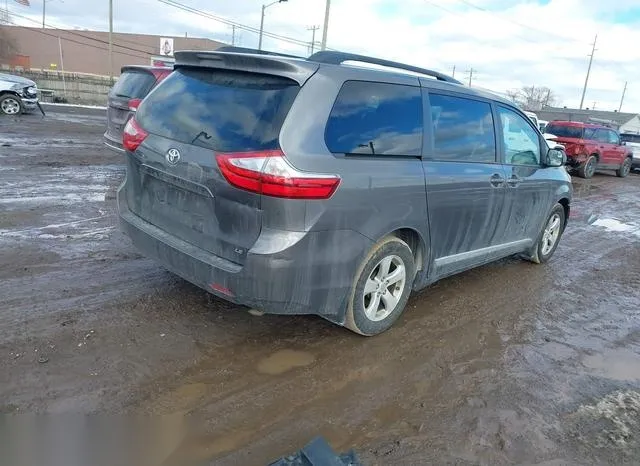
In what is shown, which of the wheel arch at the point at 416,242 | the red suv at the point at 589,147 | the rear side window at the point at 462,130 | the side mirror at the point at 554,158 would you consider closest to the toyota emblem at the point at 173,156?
A: the wheel arch at the point at 416,242

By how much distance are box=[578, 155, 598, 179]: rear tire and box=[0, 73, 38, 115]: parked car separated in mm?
18900

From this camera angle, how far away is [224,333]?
3.68 m

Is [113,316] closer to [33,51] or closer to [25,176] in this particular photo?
[25,176]

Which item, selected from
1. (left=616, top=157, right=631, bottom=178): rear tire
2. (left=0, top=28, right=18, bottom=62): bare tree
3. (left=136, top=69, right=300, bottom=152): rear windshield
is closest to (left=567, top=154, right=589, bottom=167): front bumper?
(left=616, top=157, right=631, bottom=178): rear tire

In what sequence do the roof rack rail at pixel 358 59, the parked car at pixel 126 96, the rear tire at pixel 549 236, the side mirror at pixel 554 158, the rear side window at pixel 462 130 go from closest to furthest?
the roof rack rail at pixel 358 59 < the rear side window at pixel 462 130 < the side mirror at pixel 554 158 < the rear tire at pixel 549 236 < the parked car at pixel 126 96

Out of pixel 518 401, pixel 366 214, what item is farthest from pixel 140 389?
pixel 518 401

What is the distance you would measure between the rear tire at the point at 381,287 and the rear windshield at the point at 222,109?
1134 millimetres

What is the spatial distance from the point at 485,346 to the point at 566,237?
4626 millimetres

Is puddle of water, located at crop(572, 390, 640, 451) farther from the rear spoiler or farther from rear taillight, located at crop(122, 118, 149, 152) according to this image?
rear taillight, located at crop(122, 118, 149, 152)

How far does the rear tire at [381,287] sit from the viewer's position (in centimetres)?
356

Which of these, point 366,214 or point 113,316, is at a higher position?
point 366,214

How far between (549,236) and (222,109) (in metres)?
4.58

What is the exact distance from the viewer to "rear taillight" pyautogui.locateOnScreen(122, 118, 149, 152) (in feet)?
12.1

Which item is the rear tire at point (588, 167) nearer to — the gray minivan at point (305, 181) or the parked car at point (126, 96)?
the parked car at point (126, 96)
